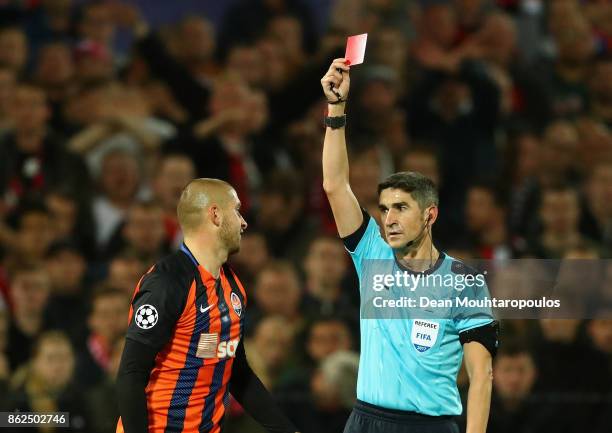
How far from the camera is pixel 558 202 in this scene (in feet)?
30.8

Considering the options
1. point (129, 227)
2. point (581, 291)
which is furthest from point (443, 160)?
point (581, 291)

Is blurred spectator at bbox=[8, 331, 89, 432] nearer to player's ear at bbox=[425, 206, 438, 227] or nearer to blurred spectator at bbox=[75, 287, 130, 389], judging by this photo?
blurred spectator at bbox=[75, 287, 130, 389]

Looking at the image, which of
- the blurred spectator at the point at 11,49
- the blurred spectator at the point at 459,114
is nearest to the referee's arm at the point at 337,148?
the blurred spectator at the point at 459,114

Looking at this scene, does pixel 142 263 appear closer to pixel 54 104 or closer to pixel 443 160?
pixel 54 104

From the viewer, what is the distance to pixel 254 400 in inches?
225

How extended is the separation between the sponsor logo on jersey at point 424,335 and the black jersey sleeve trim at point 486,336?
5.7 inches

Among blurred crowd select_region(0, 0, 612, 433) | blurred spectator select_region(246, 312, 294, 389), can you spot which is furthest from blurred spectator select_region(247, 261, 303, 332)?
blurred spectator select_region(246, 312, 294, 389)

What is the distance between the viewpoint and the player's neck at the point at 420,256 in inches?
226

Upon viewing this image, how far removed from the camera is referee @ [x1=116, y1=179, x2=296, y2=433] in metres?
5.16

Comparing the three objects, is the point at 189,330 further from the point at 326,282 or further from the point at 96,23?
the point at 96,23

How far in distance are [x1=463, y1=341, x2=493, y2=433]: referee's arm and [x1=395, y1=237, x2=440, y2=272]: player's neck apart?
Result: 471 millimetres

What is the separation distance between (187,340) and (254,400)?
21.0 inches

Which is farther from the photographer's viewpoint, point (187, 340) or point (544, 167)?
point (544, 167)

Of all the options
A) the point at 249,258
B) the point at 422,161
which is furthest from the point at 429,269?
the point at 422,161
